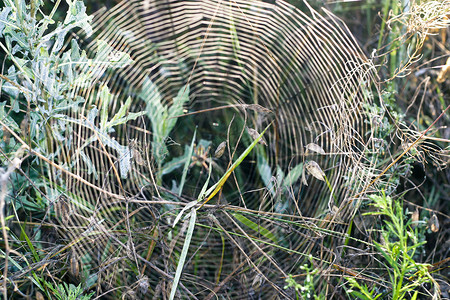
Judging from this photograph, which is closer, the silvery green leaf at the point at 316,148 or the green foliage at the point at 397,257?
the green foliage at the point at 397,257

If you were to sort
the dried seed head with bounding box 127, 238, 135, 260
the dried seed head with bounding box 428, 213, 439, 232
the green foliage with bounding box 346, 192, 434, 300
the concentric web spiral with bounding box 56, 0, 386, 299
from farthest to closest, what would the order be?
1. the concentric web spiral with bounding box 56, 0, 386, 299
2. the dried seed head with bounding box 428, 213, 439, 232
3. the dried seed head with bounding box 127, 238, 135, 260
4. the green foliage with bounding box 346, 192, 434, 300

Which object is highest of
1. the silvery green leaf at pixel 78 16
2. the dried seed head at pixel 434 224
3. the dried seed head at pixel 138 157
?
the silvery green leaf at pixel 78 16

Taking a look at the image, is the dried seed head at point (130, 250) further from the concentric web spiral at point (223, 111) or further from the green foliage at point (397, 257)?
the green foliage at point (397, 257)

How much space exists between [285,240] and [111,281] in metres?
0.45

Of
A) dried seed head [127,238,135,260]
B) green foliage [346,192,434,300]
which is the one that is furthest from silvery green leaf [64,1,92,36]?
green foliage [346,192,434,300]

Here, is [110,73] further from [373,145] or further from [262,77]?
[373,145]

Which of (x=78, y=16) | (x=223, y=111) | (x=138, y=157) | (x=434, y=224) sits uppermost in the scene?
(x=78, y=16)

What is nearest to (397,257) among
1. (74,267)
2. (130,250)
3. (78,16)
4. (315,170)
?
(315,170)

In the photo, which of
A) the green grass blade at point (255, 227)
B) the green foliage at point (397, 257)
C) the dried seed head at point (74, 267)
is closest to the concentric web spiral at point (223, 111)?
the green grass blade at point (255, 227)

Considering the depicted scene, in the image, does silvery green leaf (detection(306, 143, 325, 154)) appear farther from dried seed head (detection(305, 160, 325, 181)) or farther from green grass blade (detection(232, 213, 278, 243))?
green grass blade (detection(232, 213, 278, 243))

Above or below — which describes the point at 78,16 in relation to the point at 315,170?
above

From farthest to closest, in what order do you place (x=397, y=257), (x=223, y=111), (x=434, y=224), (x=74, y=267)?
(x=223, y=111) → (x=434, y=224) → (x=74, y=267) → (x=397, y=257)

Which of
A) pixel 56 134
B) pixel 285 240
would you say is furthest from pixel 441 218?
pixel 56 134

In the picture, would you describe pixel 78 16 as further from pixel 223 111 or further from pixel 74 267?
pixel 223 111
